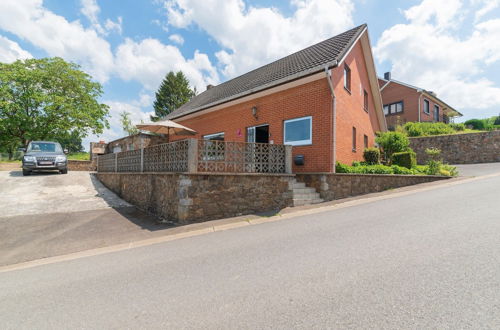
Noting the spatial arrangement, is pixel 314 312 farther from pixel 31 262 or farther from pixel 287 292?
pixel 31 262

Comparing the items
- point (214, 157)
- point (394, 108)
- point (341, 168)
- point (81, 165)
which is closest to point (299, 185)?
point (341, 168)

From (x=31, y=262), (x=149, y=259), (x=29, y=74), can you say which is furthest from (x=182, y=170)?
(x=29, y=74)

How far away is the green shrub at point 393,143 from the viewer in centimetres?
1229

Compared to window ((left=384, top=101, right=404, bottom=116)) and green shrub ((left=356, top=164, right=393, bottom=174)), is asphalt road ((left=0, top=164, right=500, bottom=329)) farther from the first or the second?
window ((left=384, top=101, right=404, bottom=116))

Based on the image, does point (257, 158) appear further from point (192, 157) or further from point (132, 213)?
point (132, 213)

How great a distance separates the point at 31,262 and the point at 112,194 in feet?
19.6

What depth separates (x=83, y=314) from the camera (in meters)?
2.45

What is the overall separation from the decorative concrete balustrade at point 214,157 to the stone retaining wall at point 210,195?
30 cm

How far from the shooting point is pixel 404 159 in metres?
11.2

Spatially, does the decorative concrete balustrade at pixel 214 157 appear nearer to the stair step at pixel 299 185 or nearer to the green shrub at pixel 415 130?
the stair step at pixel 299 185

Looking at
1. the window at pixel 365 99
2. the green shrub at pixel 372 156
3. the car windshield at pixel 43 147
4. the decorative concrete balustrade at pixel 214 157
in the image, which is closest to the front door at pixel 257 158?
the decorative concrete balustrade at pixel 214 157

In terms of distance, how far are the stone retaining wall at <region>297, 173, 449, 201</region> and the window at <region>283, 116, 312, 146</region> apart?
59.5 inches

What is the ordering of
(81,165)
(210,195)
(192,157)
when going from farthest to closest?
(81,165) → (210,195) → (192,157)

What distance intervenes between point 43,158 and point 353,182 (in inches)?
611
